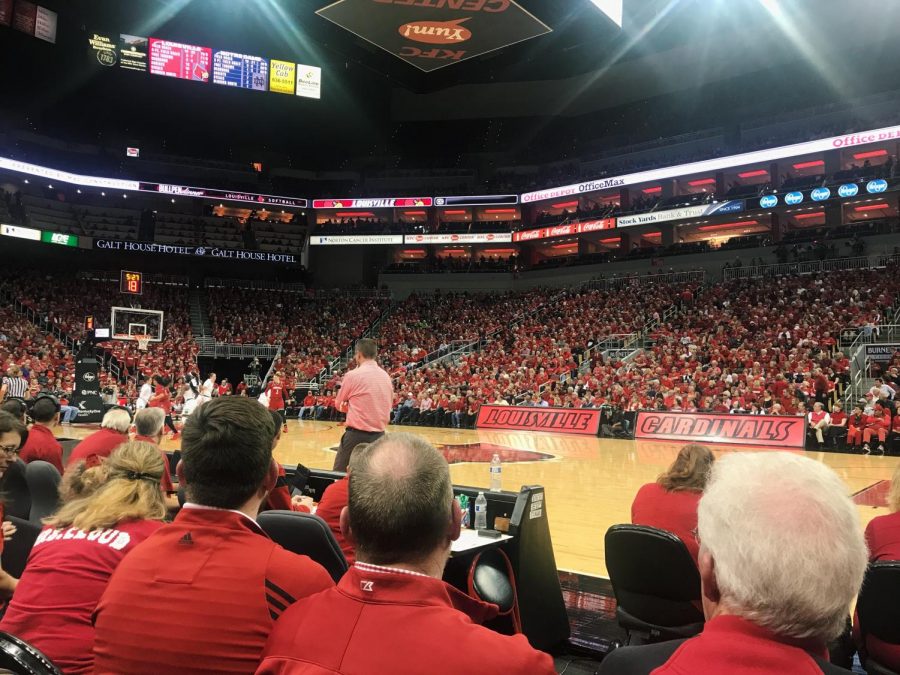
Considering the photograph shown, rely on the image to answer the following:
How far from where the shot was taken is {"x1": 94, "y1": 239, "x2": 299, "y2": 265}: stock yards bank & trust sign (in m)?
Result: 33.8

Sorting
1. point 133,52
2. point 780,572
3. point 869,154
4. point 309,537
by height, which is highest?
point 133,52

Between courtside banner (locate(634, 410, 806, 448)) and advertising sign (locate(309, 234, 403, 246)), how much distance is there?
23.2 metres

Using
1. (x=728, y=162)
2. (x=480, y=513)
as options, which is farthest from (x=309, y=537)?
(x=728, y=162)

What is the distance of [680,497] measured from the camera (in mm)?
3703

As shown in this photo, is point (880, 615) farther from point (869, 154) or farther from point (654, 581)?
point (869, 154)

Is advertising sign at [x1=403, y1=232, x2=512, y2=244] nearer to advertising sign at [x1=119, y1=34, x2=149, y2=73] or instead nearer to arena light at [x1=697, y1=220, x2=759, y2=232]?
arena light at [x1=697, y1=220, x2=759, y2=232]

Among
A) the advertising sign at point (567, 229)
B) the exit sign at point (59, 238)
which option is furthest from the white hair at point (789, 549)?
the exit sign at point (59, 238)

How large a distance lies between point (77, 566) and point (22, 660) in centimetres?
93

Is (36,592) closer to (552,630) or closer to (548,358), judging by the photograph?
(552,630)

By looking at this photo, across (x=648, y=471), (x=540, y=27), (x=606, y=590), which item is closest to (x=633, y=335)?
(x=540, y=27)

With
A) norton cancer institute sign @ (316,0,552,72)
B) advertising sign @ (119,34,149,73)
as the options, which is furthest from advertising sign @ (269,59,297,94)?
norton cancer institute sign @ (316,0,552,72)

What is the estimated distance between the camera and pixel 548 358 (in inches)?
962

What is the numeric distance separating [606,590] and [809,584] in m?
4.26

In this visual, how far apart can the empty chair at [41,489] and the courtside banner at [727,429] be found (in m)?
13.9
